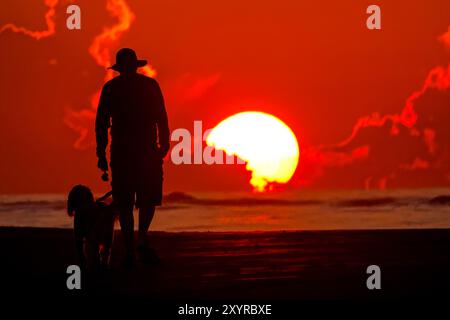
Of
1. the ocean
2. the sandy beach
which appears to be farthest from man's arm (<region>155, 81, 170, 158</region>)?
the ocean

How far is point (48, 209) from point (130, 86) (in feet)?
83.2

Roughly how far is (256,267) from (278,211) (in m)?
23.2

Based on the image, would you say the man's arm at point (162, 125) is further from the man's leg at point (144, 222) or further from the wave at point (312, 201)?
the wave at point (312, 201)

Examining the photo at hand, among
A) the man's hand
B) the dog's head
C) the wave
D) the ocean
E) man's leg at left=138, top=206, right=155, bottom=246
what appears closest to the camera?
the dog's head

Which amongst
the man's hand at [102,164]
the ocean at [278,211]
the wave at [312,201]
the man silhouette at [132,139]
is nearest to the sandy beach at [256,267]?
the man silhouette at [132,139]

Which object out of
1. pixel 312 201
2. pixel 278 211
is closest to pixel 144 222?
pixel 278 211

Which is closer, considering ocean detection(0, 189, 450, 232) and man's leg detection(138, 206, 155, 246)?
man's leg detection(138, 206, 155, 246)

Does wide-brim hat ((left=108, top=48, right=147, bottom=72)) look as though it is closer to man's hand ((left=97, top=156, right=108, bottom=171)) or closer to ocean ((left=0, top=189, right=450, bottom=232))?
man's hand ((left=97, top=156, right=108, bottom=171))

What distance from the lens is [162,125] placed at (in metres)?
9.65

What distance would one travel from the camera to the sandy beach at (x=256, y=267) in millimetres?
7891

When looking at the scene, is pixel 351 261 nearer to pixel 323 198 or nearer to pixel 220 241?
pixel 220 241

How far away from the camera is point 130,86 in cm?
957

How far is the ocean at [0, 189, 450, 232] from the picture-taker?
25.1 m

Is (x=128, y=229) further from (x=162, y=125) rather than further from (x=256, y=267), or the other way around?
(x=256, y=267)
